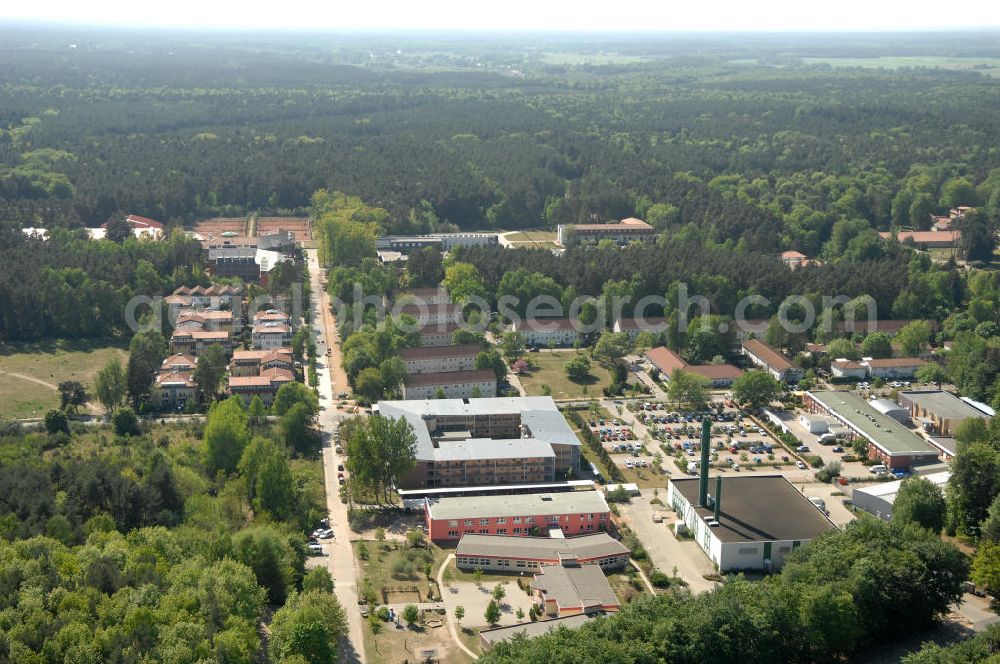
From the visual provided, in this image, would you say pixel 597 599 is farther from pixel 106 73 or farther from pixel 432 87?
pixel 106 73

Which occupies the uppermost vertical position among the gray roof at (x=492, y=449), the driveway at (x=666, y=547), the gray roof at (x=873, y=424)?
the gray roof at (x=492, y=449)

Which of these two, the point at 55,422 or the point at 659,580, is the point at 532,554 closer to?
the point at 659,580

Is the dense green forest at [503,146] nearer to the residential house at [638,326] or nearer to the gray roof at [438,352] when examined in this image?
the residential house at [638,326]

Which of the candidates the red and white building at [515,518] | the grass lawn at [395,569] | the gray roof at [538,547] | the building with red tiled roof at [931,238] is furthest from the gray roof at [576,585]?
the building with red tiled roof at [931,238]

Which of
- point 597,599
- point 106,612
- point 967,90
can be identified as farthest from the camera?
point 967,90

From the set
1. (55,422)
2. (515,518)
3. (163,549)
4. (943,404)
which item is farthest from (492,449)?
(943,404)

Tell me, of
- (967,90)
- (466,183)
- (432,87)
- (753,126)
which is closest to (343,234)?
(466,183)

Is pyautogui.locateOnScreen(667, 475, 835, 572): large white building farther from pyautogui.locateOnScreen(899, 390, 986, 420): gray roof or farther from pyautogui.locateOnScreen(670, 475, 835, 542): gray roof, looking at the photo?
pyautogui.locateOnScreen(899, 390, 986, 420): gray roof
